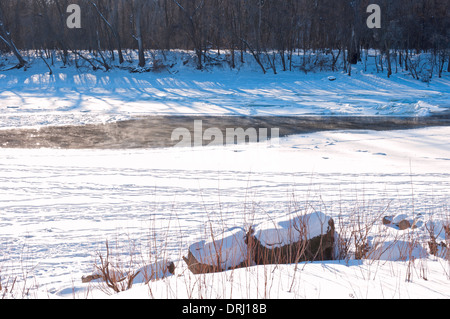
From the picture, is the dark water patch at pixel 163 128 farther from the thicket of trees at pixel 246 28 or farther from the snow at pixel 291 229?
the thicket of trees at pixel 246 28

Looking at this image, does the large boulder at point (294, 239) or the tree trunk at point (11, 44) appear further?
the tree trunk at point (11, 44)

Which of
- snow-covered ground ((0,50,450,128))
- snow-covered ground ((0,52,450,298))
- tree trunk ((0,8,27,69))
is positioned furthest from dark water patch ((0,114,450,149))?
tree trunk ((0,8,27,69))

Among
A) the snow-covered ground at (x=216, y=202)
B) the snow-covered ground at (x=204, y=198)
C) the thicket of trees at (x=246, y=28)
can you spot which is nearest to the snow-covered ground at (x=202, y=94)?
the snow-covered ground at (x=216, y=202)

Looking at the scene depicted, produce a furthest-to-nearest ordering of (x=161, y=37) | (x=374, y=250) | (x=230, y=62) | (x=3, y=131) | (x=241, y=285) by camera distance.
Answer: (x=161, y=37) < (x=230, y=62) < (x=3, y=131) < (x=374, y=250) < (x=241, y=285)

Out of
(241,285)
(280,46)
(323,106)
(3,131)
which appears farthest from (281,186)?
(280,46)

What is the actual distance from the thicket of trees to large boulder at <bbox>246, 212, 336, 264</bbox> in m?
21.6

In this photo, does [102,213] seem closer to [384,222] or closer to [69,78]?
[384,222]

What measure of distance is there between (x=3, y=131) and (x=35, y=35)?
1723 centimetres

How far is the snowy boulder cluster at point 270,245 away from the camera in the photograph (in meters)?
3.38

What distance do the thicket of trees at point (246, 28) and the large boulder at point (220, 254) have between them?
2197 cm

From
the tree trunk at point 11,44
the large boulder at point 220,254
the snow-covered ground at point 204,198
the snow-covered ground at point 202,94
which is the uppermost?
the tree trunk at point 11,44

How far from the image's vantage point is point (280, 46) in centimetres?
2445

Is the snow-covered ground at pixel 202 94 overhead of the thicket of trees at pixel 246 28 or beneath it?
beneath

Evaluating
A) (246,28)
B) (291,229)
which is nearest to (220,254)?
(291,229)
